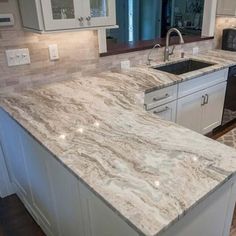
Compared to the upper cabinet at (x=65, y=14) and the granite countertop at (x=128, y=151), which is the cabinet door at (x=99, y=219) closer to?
the granite countertop at (x=128, y=151)

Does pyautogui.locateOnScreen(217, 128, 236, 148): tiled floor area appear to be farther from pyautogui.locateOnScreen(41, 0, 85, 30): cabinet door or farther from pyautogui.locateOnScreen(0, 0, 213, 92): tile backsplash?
pyautogui.locateOnScreen(41, 0, 85, 30): cabinet door

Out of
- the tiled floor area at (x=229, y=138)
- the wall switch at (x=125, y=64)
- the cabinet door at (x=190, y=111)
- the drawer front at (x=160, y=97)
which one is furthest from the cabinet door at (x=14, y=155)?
the tiled floor area at (x=229, y=138)

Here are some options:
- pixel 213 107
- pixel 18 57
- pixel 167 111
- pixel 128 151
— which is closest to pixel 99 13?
pixel 18 57

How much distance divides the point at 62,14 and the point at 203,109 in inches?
66.8

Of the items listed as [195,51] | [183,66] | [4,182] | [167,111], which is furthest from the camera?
[195,51]

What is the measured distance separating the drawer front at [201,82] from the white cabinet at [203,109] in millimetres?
43

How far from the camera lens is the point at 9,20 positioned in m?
1.74

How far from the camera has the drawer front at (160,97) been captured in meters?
2.05

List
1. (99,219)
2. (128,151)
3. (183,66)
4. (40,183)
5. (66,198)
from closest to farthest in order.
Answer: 1. (99,219)
2. (128,151)
3. (66,198)
4. (40,183)
5. (183,66)

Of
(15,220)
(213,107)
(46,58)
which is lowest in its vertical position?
(15,220)

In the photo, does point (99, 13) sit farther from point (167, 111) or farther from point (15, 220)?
point (15, 220)

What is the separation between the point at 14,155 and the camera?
72.0 inches

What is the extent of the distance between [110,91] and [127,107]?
12.3 inches

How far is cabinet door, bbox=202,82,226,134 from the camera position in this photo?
265cm
